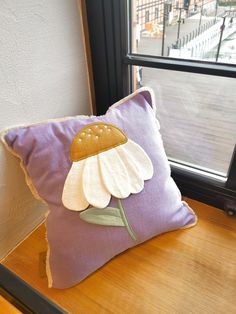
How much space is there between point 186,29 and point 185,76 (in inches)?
4.8

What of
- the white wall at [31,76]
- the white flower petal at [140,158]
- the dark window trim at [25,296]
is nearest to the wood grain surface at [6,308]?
the dark window trim at [25,296]

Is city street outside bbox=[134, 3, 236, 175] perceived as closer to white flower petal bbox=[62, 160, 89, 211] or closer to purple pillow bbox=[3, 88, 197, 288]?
purple pillow bbox=[3, 88, 197, 288]

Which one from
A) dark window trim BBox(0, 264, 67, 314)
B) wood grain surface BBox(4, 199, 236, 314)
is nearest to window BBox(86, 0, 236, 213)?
wood grain surface BBox(4, 199, 236, 314)

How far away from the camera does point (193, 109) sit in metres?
0.78

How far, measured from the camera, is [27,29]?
0.55 m

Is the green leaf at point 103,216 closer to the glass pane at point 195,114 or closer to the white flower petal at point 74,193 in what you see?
the white flower petal at point 74,193

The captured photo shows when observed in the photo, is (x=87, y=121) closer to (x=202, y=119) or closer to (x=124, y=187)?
(x=124, y=187)

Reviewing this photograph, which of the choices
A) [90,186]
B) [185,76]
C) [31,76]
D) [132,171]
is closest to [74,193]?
[90,186]

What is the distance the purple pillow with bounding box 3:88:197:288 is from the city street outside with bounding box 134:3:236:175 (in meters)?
→ 0.23

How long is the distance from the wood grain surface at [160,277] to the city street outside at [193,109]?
25 centimetres

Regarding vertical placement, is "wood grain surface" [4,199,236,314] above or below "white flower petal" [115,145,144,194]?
below

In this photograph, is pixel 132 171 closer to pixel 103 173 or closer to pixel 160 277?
pixel 103 173

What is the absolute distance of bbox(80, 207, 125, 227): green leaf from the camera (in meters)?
0.56

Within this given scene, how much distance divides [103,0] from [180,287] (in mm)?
756
